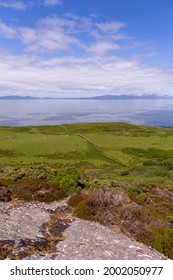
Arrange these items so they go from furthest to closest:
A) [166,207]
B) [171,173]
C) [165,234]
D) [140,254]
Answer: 1. [171,173]
2. [166,207]
3. [165,234]
4. [140,254]

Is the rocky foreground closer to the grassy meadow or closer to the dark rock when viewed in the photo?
the grassy meadow

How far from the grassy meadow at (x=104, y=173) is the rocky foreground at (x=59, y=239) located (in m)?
1.04

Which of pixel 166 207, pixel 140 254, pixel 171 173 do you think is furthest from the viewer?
pixel 171 173

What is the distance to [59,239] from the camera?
45.9 ft

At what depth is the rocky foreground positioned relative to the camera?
482 inches

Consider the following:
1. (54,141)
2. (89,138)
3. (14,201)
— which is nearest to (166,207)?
(14,201)

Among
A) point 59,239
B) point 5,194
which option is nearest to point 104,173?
point 5,194

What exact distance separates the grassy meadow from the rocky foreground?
1042 millimetres

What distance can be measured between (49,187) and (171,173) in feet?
95.0

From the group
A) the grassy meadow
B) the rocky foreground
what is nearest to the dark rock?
the grassy meadow

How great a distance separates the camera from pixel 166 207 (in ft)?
71.4

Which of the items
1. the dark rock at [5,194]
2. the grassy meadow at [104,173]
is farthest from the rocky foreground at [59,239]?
the dark rock at [5,194]

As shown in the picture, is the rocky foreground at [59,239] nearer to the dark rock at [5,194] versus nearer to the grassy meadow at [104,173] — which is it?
the grassy meadow at [104,173]

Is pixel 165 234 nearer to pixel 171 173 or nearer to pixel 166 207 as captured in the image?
pixel 166 207
